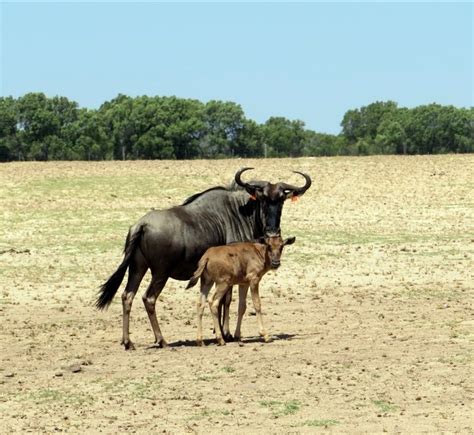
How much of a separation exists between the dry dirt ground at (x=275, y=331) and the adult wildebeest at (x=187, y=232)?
780 mm

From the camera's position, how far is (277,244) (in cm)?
1573

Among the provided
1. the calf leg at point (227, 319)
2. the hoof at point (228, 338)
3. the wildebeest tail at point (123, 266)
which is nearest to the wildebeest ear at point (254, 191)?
the calf leg at point (227, 319)

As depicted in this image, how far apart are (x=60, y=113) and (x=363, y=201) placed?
158 feet

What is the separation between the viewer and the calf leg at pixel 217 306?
15.5m

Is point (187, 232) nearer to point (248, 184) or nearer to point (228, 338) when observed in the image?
point (248, 184)

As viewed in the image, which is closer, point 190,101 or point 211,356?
point 211,356

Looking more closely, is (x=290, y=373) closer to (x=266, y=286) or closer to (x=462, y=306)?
(x=462, y=306)

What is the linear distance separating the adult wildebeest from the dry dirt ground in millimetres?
780

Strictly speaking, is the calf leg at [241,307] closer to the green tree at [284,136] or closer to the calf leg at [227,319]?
the calf leg at [227,319]

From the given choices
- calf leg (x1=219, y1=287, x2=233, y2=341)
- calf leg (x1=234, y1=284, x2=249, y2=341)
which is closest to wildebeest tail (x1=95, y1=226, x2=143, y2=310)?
calf leg (x1=219, y1=287, x2=233, y2=341)

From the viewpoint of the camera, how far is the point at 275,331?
55.8 ft

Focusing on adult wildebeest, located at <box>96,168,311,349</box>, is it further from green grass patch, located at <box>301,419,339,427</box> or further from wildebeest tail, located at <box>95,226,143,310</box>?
green grass patch, located at <box>301,419,339,427</box>

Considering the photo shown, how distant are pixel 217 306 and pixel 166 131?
69913mm

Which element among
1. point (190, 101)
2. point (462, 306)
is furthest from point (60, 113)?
point (462, 306)
